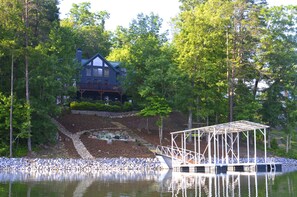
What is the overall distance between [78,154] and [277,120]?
20.4 meters

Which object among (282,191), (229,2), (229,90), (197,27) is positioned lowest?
(282,191)

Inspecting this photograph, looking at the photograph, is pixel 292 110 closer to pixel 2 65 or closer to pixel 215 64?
pixel 215 64

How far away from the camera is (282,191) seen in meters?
17.9

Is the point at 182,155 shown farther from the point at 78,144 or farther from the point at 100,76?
the point at 100,76

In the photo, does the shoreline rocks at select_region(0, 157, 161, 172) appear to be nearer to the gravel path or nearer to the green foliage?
the gravel path

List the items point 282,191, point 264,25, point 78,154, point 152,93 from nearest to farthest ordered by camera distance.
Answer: point 282,191 < point 78,154 < point 152,93 < point 264,25

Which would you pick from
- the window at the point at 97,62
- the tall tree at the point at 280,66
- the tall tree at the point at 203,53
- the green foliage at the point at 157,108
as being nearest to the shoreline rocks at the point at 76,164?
the green foliage at the point at 157,108

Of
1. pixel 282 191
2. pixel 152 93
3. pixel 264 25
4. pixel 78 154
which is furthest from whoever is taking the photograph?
pixel 264 25

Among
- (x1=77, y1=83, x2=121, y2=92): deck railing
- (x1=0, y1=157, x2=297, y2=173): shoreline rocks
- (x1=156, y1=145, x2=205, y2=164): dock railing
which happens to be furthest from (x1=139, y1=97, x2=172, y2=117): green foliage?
(x1=77, y1=83, x2=121, y2=92): deck railing

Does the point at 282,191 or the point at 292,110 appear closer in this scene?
the point at 282,191

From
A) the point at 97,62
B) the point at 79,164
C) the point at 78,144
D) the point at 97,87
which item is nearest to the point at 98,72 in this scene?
the point at 97,62

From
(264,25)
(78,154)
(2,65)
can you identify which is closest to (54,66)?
(2,65)

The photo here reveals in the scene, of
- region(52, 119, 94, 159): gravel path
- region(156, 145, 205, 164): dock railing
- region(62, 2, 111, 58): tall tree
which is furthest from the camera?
region(62, 2, 111, 58): tall tree

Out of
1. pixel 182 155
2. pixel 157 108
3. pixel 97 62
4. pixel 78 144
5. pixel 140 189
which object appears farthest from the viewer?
pixel 97 62
